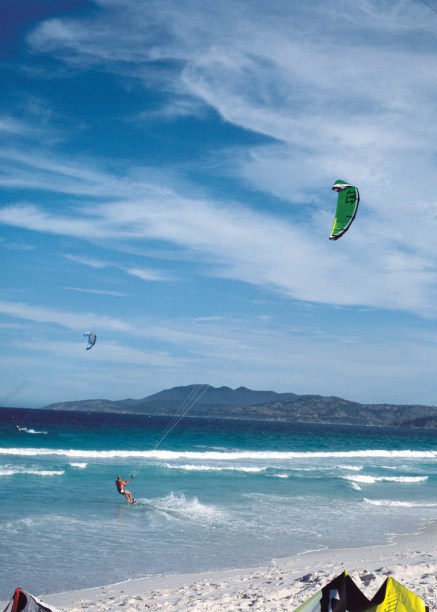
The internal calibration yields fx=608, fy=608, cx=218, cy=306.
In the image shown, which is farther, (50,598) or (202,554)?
(202,554)

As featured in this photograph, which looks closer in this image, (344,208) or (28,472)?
(344,208)

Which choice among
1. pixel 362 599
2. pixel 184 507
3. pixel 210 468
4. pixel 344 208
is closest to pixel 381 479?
pixel 210 468

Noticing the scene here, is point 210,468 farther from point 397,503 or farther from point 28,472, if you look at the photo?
point 397,503

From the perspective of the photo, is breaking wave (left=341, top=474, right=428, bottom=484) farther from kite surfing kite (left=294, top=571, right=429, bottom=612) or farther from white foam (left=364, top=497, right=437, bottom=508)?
kite surfing kite (left=294, top=571, right=429, bottom=612)

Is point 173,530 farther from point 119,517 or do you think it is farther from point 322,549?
point 322,549

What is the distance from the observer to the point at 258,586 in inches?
358

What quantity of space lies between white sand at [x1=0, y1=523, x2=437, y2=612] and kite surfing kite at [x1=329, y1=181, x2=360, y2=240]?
17.8 feet

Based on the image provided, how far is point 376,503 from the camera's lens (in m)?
18.8

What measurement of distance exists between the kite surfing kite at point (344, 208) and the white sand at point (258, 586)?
5.43 meters

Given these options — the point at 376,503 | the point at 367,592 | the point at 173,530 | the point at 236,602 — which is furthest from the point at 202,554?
the point at 376,503

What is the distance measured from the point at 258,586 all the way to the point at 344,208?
648cm

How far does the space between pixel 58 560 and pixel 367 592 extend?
5.47 m

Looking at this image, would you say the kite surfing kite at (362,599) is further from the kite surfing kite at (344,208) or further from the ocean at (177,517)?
the kite surfing kite at (344,208)

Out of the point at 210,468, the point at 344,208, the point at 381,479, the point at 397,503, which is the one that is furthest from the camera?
the point at 210,468
